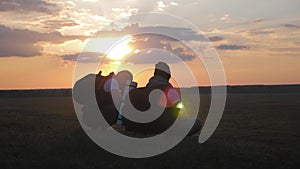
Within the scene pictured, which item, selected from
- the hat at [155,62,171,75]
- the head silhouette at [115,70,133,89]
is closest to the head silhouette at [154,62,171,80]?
the hat at [155,62,171,75]

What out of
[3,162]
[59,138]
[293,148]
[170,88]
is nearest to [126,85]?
[170,88]

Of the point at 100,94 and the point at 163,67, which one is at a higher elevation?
the point at 163,67

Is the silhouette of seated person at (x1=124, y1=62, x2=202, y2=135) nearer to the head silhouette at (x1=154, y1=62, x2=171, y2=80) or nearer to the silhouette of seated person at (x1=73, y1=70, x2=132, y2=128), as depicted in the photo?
the head silhouette at (x1=154, y1=62, x2=171, y2=80)

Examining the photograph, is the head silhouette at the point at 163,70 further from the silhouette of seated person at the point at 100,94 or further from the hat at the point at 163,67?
the silhouette of seated person at the point at 100,94

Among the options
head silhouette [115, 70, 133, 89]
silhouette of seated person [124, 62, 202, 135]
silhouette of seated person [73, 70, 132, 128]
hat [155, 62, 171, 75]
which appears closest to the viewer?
silhouette of seated person [124, 62, 202, 135]

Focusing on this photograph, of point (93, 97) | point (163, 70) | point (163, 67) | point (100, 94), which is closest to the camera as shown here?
point (163, 70)

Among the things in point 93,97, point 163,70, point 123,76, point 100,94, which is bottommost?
point 93,97

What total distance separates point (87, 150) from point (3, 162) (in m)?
2.75

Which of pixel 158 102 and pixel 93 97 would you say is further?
pixel 93 97

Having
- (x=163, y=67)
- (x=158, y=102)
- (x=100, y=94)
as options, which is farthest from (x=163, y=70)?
(x=100, y=94)

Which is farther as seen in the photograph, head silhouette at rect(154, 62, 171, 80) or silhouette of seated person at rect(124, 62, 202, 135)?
head silhouette at rect(154, 62, 171, 80)

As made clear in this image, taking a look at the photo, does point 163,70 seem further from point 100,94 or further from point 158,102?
point 100,94

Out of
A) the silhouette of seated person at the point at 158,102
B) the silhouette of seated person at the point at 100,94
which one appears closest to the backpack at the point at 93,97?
the silhouette of seated person at the point at 100,94

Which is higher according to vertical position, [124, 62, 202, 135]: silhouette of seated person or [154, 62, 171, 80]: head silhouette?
[154, 62, 171, 80]: head silhouette
